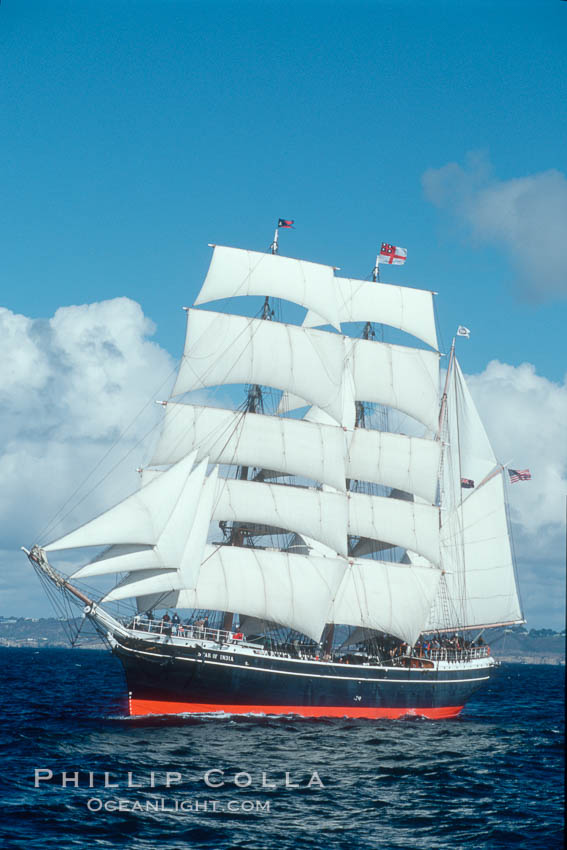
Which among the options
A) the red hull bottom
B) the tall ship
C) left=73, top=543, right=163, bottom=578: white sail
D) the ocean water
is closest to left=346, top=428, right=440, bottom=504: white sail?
the tall ship

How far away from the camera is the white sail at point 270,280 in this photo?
6012 cm

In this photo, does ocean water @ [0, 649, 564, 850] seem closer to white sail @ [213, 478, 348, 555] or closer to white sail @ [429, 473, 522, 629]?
white sail @ [213, 478, 348, 555]

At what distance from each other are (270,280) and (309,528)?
17.0 meters

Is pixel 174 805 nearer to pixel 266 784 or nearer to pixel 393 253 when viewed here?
pixel 266 784

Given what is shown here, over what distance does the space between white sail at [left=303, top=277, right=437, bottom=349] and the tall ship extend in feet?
0.35

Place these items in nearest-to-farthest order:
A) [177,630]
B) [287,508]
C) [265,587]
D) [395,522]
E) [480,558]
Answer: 1. [177,630]
2. [265,587]
3. [287,508]
4. [395,522]
5. [480,558]

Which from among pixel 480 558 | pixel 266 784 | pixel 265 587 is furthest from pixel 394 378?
pixel 266 784

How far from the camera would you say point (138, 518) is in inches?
1774

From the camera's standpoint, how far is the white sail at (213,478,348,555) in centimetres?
5534

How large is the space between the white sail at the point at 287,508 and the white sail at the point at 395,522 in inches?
196

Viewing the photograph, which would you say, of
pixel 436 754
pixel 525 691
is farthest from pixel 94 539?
pixel 525 691

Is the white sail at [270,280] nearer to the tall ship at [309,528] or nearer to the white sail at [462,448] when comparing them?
the tall ship at [309,528]

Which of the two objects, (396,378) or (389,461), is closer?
(389,461)

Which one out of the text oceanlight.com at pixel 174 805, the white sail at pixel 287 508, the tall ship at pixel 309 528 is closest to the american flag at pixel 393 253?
the tall ship at pixel 309 528
